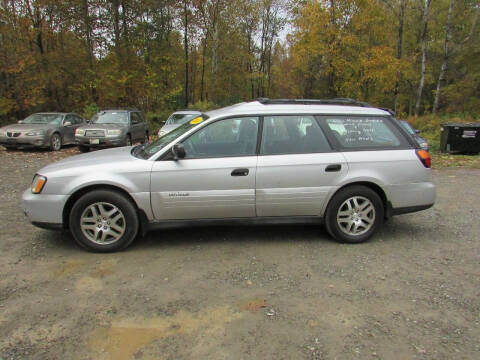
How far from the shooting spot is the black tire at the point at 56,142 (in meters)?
12.8

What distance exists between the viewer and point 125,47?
2219 cm

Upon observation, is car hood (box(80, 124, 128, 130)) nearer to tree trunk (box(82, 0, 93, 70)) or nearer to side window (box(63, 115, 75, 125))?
side window (box(63, 115, 75, 125))

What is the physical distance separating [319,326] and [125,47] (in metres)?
22.9

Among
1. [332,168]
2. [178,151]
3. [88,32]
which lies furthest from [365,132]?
[88,32]

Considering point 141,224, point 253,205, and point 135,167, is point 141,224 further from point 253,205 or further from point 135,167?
point 253,205

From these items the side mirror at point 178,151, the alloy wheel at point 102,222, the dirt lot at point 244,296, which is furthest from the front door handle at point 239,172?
the alloy wheel at point 102,222

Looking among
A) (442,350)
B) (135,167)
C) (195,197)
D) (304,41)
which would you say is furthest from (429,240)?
(304,41)

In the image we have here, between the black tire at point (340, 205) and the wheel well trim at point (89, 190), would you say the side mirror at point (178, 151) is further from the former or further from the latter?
the black tire at point (340, 205)

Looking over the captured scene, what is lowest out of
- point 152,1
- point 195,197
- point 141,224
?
point 141,224

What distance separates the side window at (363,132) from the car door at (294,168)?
214 mm

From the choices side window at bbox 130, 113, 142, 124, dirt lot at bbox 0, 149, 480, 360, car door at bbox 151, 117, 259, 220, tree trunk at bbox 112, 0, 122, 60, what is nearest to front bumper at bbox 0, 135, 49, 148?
side window at bbox 130, 113, 142, 124

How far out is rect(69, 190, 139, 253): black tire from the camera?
3963mm

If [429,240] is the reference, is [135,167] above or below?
above

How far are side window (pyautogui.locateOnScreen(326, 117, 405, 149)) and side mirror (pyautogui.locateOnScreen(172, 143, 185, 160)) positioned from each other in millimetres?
1823
